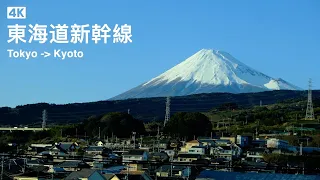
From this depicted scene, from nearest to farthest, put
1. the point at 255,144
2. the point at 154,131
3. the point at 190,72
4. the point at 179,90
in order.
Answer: the point at 255,144, the point at 154,131, the point at 179,90, the point at 190,72

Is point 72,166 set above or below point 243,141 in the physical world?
below

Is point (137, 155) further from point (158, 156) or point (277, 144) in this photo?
point (277, 144)

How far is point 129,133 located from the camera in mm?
38375

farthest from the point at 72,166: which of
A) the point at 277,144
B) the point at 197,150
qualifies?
the point at 277,144

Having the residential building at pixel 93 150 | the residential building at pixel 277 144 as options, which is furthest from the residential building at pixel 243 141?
the residential building at pixel 93 150

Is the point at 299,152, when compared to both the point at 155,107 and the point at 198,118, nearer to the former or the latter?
the point at 198,118

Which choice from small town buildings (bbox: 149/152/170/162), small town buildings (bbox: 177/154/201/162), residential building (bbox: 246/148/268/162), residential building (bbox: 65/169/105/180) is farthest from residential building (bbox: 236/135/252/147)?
residential building (bbox: 65/169/105/180)

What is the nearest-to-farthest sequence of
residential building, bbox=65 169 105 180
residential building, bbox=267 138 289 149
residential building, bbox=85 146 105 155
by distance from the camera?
residential building, bbox=65 169 105 180 < residential building, bbox=85 146 105 155 < residential building, bbox=267 138 289 149

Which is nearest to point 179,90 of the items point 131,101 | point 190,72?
point 190,72

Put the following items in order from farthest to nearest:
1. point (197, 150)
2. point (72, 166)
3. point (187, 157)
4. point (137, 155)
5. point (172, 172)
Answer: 1. point (197, 150)
2. point (187, 157)
3. point (137, 155)
4. point (72, 166)
5. point (172, 172)

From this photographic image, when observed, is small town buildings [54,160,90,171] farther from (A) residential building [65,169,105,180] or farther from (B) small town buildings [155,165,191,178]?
(A) residential building [65,169,105,180]

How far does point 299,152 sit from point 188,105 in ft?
173

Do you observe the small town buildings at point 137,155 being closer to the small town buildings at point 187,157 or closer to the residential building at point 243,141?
the small town buildings at point 187,157

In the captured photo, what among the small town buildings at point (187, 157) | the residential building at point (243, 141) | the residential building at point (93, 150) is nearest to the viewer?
the small town buildings at point (187, 157)
